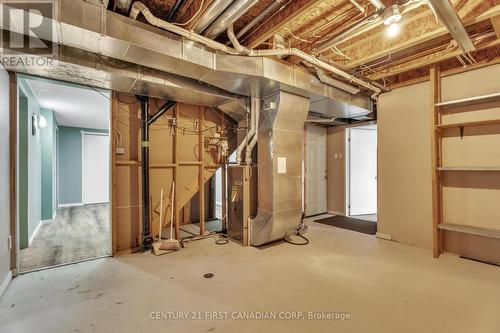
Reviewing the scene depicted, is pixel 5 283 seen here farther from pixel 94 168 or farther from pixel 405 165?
pixel 94 168

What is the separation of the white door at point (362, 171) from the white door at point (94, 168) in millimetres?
6952

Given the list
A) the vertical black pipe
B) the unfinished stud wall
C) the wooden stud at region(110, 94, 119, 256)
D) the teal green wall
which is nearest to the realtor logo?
the wooden stud at region(110, 94, 119, 256)

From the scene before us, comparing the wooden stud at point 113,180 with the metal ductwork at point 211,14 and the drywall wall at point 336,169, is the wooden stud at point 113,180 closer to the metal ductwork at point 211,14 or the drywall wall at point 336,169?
the metal ductwork at point 211,14

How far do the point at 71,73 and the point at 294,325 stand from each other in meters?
3.26

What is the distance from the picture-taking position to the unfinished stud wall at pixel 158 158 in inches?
131

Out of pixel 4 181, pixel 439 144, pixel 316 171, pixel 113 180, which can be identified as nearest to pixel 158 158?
pixel 113 180

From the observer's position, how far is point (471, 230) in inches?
115

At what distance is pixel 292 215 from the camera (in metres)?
3.63

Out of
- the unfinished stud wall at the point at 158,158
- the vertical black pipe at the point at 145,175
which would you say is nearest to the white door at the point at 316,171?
the unfinished stud wall at the point at 158,158

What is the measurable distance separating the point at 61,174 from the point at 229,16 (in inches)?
281

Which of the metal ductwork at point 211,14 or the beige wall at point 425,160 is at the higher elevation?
the metal ductwork at point 211,14

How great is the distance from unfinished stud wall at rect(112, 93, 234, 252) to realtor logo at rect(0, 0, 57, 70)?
99cm

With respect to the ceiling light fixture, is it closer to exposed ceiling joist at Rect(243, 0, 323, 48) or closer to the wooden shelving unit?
exposed ceiling joist at Rect(243, 0, 323, 48)

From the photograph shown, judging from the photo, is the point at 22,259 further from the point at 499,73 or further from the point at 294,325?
the point at 499,73
